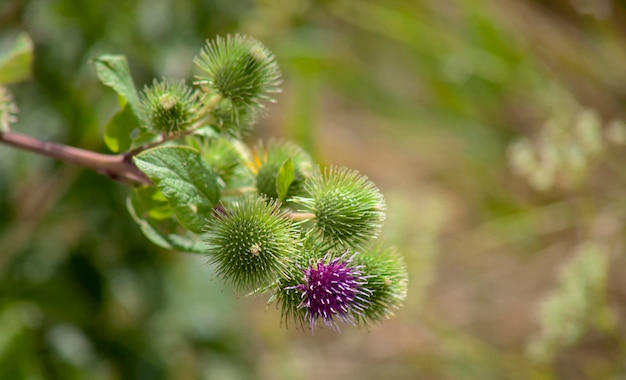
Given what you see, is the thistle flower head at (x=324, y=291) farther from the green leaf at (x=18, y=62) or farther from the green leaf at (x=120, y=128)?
the green leaf at (x=18, y=62)

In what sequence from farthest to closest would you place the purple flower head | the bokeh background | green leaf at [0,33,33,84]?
1. the bokeh background
2. green leaf at [0,33,33,84]
3. the purple flower head

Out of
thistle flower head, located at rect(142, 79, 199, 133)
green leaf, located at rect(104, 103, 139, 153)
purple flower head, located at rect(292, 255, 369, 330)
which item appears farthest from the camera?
green leaf, located at rect(104, 103, 139, 153)

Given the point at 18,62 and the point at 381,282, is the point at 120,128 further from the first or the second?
the point at 381,282

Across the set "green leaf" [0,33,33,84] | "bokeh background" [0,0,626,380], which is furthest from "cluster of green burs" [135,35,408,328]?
"bokeh background" [0,0,626,380]

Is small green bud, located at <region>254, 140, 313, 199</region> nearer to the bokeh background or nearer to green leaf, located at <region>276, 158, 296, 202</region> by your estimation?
green leaf, located at <region>276, 158, 296, 202</region>

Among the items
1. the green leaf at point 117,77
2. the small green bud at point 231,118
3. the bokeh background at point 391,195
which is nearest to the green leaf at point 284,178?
the small green bud at point 231,118

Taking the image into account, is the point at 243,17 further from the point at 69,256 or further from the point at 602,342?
the point at 602,342

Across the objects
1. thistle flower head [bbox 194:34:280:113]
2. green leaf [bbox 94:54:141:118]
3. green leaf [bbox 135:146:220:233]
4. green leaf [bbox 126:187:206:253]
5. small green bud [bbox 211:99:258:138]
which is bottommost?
green leaf [bbox 126:187:206:253]

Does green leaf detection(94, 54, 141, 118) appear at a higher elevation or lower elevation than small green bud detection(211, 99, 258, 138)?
lower
